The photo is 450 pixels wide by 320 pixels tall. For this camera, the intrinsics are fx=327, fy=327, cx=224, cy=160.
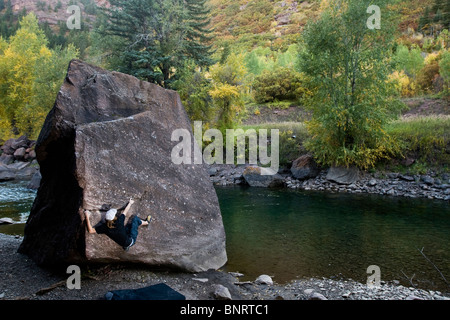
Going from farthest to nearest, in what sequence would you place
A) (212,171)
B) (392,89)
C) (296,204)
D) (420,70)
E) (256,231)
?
(420,70) < (212,171) < (392,89) < (296,204) < (256,231)

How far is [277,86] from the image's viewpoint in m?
42.9

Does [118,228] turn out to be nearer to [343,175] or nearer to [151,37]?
[343,175]

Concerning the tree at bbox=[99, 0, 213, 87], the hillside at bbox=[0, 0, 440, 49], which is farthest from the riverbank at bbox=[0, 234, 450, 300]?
the hillside at bbox=[0, 0, 440, 49]

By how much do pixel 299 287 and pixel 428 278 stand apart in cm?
327

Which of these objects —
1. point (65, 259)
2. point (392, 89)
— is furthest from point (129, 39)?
point (65, 259)

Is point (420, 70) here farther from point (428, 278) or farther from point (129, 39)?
point (428, 278)

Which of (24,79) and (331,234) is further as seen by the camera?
(24,79)

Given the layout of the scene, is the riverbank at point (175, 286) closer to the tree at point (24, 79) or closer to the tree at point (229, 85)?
the tree at point (229, 85)

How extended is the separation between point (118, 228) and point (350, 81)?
1898cm

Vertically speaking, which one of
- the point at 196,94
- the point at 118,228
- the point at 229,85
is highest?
the point at 229,85

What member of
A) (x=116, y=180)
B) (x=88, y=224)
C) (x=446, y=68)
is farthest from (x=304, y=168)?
(x=446, y=68)

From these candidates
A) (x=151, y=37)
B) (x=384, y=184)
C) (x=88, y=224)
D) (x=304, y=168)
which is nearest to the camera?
(x=88, y=224)

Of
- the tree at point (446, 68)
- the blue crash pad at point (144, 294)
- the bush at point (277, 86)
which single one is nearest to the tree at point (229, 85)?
the bush at point (277, 86)
